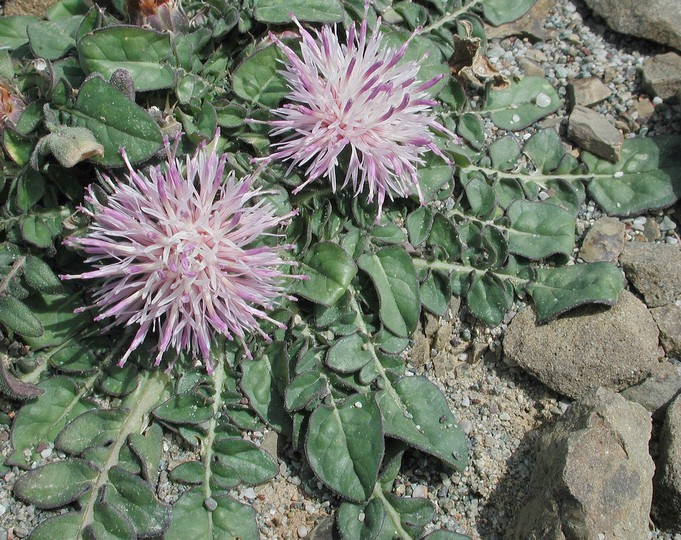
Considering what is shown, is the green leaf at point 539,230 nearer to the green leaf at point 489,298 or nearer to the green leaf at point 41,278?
the green leaf at point 489,298

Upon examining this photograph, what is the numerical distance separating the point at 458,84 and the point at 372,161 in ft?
3.24

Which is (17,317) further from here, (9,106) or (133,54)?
(133,54)

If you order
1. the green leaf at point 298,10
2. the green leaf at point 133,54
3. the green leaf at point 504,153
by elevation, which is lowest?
the green leaf at point 504,153

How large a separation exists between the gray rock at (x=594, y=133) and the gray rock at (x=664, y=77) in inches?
14.8

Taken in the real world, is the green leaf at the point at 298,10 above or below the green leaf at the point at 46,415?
above

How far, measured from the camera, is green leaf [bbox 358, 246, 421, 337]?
3654 millimetres

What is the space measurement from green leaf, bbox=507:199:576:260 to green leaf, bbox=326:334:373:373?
1.01 m

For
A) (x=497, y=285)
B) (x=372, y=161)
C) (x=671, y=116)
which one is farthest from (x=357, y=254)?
(x=671, y=116)

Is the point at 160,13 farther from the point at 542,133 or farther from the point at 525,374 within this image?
the point at 525,374

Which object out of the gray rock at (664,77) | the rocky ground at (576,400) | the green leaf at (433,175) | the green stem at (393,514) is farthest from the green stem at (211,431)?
the gray rock at (664,77)

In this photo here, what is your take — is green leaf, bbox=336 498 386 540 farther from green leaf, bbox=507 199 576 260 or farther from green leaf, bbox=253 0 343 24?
green leaf, bbox=253 0 343 24

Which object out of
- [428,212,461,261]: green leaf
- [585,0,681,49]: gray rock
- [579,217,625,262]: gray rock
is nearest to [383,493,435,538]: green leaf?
[428,212,461,261]: green leaf

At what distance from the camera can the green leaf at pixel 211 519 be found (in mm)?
3307

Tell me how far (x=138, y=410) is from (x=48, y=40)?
1937 millimetres
